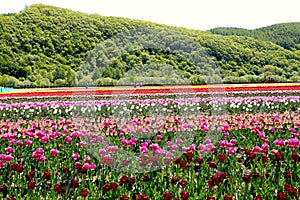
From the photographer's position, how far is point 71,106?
1127cm

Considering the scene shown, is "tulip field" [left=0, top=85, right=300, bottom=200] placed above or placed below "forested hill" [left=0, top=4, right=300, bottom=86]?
below

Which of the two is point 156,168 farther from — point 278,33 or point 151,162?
point 278,33

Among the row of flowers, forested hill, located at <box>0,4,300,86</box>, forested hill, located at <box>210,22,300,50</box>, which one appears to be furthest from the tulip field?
forested hill, located at <box>210,22,300,50</box>

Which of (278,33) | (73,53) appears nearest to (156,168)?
(73,53)

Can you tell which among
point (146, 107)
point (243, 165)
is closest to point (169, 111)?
point (146, 107)

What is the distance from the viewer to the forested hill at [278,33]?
338ft

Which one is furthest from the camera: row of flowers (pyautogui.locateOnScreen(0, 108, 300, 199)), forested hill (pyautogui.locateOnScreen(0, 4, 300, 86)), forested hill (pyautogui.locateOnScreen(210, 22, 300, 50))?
forested hill (pyautogui.locateOnScreen(210, 22, 300, 50))

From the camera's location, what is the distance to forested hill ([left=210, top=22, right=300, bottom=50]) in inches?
4054

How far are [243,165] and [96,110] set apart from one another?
6530mm

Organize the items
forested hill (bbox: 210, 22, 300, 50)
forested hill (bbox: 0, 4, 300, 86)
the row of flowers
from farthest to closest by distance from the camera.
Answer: forested hill (bbox: 210, 22, 300, 50) → forested hill (bbox: 0, 4, 300, 86) → the row of flowers

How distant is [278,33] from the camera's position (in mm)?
113188

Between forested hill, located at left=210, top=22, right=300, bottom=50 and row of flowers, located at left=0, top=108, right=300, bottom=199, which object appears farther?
forested hill, located at left=210, top=22, right=300, bottom=50

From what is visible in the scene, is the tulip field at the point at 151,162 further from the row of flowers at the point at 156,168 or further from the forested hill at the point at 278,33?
the forested hill at the point at 278,33

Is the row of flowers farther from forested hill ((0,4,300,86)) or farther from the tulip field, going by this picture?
forested hill ((0,4,300,86))
